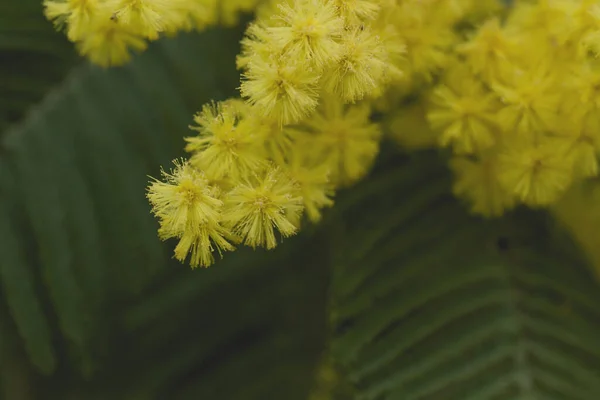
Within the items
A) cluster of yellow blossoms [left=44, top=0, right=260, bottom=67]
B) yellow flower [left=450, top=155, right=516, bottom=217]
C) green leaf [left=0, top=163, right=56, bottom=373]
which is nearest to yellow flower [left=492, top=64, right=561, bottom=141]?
yellow flower [left=450, top=155, right=516, bottom=217]

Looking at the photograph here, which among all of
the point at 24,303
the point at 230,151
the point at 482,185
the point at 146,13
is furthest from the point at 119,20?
the point at 482,185

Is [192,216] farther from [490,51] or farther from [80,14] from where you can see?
[490,51]

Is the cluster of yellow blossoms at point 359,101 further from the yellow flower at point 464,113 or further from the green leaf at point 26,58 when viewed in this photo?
the green leaf at point 26,58

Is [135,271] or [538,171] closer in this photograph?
[538,171]

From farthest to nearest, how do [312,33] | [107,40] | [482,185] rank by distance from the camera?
[482,185] < [107,40] < [312,33]

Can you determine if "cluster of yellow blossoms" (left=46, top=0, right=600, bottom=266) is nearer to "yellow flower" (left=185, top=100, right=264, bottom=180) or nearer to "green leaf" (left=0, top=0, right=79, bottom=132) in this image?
"yellow flower" (left=185, top=100, right=264, bottom=180)

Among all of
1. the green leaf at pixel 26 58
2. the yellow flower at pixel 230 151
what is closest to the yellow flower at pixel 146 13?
the yellow flower at pixel 230 151
